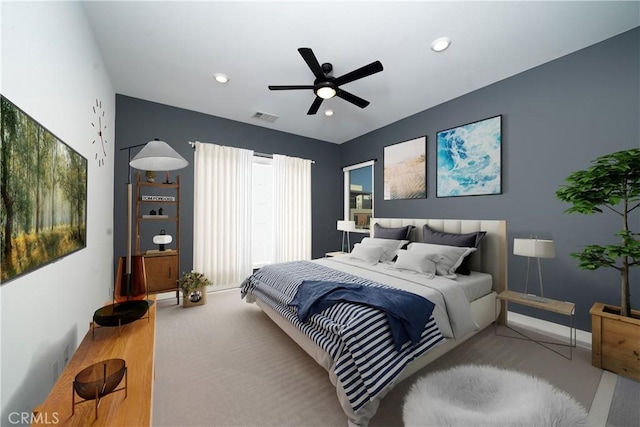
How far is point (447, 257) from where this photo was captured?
279 cm

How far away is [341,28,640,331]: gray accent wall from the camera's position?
233 centimetres

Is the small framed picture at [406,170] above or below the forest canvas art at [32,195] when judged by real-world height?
above

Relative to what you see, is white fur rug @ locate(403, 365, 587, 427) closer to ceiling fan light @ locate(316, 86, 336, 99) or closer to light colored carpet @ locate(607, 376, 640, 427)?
light colored carpet @ locate(607, 376, 640, 427)

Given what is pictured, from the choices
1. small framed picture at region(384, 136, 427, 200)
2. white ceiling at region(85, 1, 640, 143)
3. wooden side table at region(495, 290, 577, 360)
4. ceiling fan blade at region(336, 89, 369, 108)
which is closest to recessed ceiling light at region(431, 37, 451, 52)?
white ceiling at region(85, 1, 640, 143)

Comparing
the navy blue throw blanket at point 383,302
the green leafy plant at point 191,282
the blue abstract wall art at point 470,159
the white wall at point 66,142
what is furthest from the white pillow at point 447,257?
the white wall at point 66,142

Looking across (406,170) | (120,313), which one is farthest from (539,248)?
(120,313)

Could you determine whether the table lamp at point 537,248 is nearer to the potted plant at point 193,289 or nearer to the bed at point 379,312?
the bed at point 379,312

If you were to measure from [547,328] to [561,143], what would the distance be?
1.99 m

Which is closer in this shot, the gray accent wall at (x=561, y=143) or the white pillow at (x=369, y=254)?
the gray accent wall at (x=561, y=143)

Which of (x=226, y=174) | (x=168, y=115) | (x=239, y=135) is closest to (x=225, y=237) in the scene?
(x=226, y=174)

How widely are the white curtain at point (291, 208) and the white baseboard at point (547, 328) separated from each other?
3351mm

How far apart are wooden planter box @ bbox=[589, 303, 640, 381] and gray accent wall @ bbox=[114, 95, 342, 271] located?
405cm

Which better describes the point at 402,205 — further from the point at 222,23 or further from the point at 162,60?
the point at 162,60

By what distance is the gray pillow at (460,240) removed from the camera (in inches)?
111
